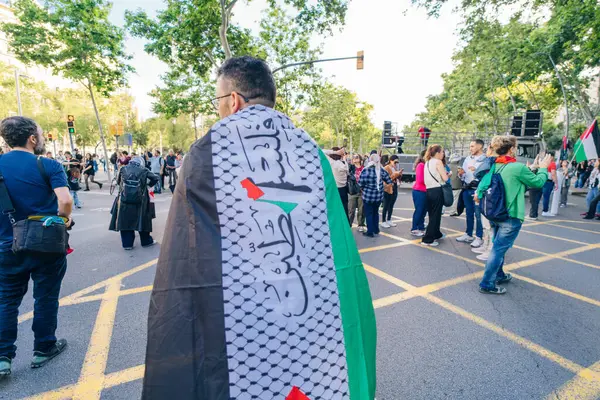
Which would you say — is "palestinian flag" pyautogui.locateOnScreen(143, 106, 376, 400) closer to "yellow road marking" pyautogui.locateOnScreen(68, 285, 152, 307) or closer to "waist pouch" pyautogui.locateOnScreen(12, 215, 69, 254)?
"waist pouch" pyautogui.locateOnScreen(12, 215, 69, 254)

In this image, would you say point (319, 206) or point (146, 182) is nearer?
point (319, 206)

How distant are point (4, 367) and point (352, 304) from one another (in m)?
2.83

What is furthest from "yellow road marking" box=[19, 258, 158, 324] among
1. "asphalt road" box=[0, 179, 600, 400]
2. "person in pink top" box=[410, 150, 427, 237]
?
"person in pink top" box=[410, 150, 427, 237]

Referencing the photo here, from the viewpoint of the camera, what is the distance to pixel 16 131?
8.25ft

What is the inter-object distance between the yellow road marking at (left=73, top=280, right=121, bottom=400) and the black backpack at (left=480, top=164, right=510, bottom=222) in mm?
4202

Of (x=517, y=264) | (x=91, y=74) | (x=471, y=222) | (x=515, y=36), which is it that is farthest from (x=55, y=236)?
(x=515, y=36)

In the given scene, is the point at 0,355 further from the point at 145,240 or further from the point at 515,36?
the point at 515,36

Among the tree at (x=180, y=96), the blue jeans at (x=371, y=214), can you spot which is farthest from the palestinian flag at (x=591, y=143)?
the tree at (x=180, y=96)

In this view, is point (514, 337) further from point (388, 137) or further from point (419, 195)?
point (388, 137)

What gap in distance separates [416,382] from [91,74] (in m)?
20.2

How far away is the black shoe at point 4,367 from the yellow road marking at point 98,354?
1.61 feet

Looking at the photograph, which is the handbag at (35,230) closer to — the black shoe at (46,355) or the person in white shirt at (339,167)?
the black shoe at (46,355)

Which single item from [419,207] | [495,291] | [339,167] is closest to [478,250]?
[419,207]

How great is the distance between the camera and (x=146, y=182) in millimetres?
6086
